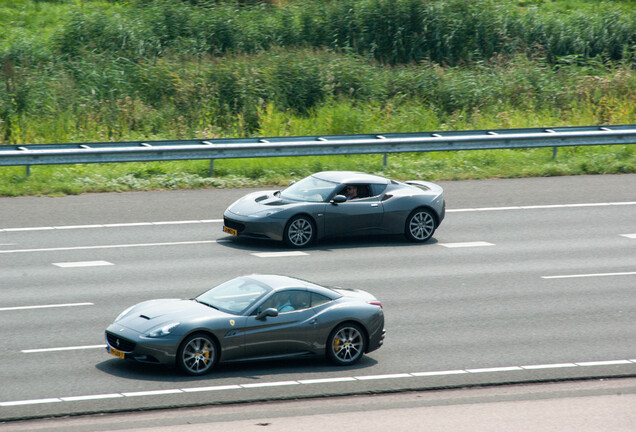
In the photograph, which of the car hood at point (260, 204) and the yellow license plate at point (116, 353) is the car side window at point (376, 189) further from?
the yellow license plate at point (116, 353)

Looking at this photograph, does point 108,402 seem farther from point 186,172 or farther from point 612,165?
point 612,165

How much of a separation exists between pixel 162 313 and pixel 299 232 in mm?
6316

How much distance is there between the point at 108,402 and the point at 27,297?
442 centimetres

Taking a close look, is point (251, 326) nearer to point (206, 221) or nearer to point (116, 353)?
point (116, 353)

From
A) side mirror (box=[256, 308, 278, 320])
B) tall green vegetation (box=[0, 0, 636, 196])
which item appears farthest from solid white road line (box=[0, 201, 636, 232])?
side mirror (box=[256, 308, 278, 320])

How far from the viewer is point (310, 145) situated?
73.3 ft

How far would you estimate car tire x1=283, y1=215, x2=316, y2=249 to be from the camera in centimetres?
1658

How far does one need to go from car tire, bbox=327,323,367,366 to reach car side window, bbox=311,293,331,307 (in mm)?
360

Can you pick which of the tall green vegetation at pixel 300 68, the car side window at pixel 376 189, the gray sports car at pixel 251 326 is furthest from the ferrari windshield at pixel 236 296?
the tall green vegetation at pixel 300 68

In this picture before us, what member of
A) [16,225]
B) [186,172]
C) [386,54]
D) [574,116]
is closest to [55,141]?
[186,172]

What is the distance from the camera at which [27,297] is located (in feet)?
43.5

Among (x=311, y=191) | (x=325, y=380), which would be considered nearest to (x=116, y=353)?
(x=325, y=380)

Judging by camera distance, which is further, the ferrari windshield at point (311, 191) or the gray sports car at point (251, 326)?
the ferrari windshield at point (311, 191)

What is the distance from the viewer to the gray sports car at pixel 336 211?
16.5 metres
